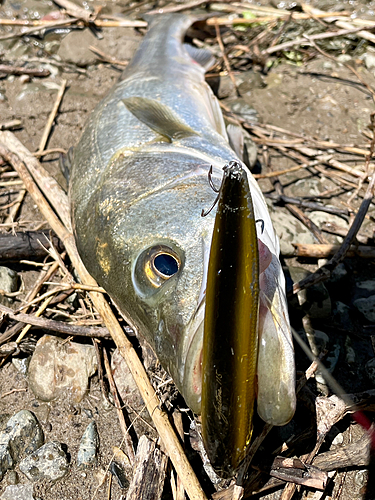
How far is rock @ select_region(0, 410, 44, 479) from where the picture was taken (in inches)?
109

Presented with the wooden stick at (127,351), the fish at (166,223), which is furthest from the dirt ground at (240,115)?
the fish at (166,223)

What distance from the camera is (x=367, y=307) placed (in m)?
3.41

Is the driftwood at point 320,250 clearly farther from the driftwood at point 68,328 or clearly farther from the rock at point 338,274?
the driftwood at point 68,328

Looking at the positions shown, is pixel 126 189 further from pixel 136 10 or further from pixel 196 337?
pixel 136 10

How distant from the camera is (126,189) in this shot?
2.73 metres

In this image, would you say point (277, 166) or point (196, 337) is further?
point (277, 166)

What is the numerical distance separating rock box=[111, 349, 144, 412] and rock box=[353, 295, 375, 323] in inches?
67.7

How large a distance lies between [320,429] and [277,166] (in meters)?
2.72

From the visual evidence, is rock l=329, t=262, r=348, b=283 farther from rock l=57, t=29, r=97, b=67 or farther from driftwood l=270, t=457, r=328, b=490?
rock l=57, t=29, r=97, b=67

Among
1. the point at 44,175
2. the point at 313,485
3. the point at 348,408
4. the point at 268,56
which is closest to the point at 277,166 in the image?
the point at 268,56

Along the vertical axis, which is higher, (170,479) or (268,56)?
(268,56)

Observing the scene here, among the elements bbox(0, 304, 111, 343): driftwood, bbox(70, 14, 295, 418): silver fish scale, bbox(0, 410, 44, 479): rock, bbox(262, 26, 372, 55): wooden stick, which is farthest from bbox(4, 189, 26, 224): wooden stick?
bbox(262, 26, 372, 55): wooden stick

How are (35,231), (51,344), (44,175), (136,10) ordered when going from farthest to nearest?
(136,10) → (44,175) → (35,231) → (51,344)

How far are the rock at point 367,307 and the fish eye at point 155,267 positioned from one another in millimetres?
1814
